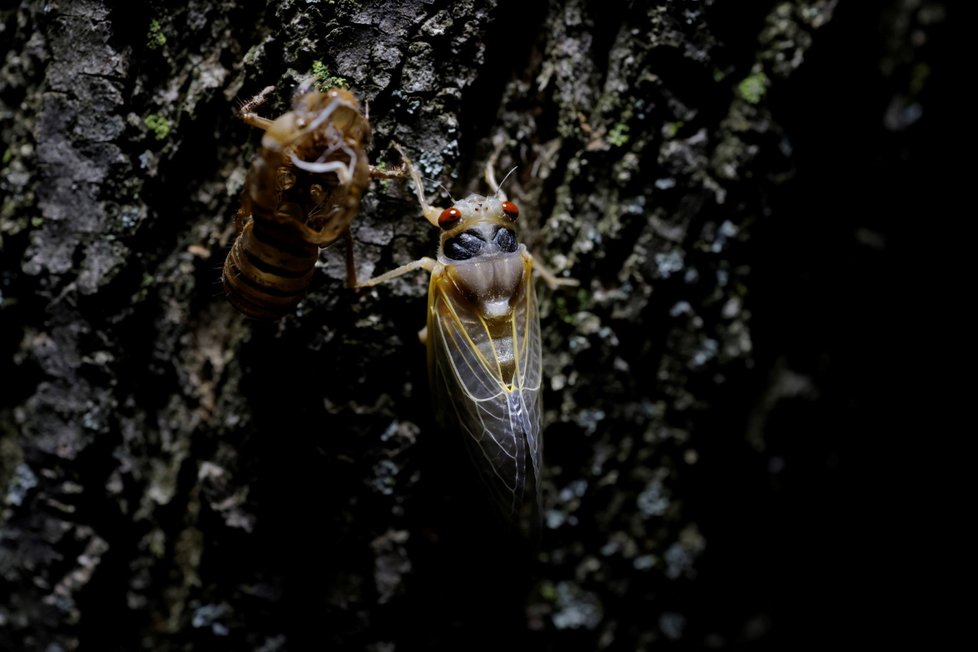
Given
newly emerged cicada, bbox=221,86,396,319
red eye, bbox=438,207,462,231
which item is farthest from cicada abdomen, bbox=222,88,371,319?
red eye, bbox=438,207,462,231

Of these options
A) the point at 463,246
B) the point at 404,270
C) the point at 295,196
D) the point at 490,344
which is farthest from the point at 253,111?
the point at 490,344

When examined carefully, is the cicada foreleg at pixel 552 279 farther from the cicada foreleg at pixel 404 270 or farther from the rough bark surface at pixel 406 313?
the cicada foreleg at pixel 404 270

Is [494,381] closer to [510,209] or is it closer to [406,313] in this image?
[406,313]

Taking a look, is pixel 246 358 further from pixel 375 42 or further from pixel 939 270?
pixel 939 270

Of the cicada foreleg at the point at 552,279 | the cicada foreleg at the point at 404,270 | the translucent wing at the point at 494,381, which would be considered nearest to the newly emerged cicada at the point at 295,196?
the cicada foreleg at the point at 404,270

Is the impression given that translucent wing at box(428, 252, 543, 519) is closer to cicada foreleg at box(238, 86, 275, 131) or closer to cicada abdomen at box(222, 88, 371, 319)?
cicada abdomen at box(222, 88, 371, 319)
